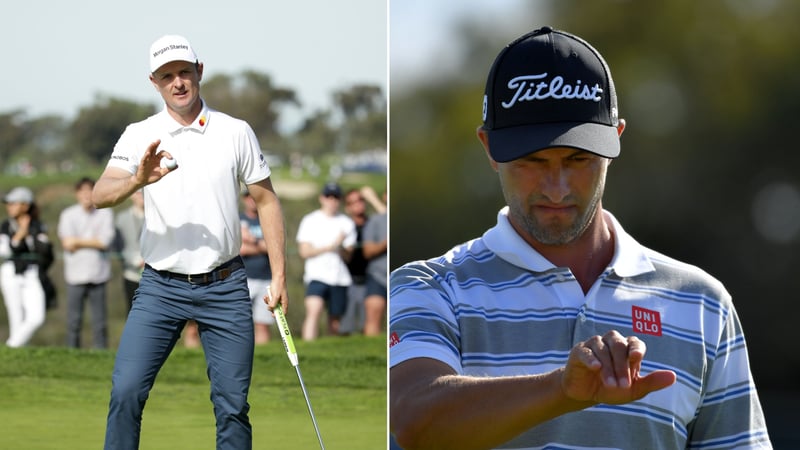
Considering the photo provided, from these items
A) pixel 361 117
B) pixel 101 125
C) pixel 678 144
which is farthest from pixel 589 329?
pixel 678 144

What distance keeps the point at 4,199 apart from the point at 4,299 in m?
0.46

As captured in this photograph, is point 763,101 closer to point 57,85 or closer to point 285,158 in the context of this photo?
point 285,158

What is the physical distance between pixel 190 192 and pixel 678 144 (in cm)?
1033

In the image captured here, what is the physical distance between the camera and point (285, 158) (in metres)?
8.66

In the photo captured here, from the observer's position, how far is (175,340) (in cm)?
399

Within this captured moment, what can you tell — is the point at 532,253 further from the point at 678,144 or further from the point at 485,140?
the point at 678,144

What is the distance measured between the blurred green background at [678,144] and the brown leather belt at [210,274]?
835 cm

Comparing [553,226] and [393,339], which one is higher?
[553,226]

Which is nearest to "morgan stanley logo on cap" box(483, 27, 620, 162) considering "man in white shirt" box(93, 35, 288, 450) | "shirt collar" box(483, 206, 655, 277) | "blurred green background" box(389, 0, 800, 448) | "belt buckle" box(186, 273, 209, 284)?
"shirt collar" box(483, 206, 655, 277)

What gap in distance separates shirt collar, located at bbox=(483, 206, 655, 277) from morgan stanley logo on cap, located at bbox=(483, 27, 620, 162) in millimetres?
138

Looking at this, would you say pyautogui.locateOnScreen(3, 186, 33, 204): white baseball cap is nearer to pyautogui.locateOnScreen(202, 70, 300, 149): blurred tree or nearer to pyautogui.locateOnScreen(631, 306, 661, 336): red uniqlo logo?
pyautogui.locateOnScreen(202, 70, 300, 149): blurred tree

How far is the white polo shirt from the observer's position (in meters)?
3.81

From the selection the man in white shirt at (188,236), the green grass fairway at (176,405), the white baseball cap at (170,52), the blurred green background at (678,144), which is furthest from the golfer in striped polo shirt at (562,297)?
the blurred green background at (678,144)

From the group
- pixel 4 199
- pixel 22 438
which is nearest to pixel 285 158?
pixel 4 199
